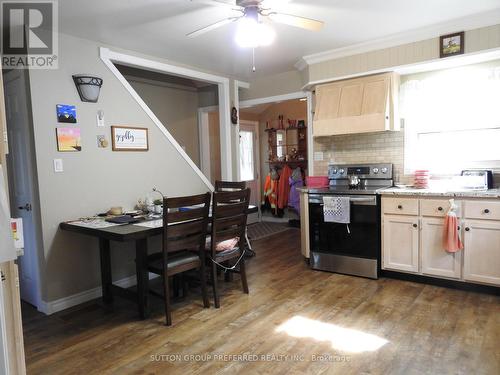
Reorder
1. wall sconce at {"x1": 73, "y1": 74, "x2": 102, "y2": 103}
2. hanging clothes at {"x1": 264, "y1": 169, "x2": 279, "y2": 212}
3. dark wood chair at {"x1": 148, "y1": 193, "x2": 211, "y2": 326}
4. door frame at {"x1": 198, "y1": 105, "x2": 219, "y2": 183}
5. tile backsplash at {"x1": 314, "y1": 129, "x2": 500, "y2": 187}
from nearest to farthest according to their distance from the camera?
dark wood chair at {"x1": 148, "y1": 193, "x2": 211, "y2": 326} < wall sconce at {"x1": 73, "y1": 74, "x2": 102, "y2": 103} < tile backsplash at {"x1": 314, "y1": 129, "x2": 500, "y2": 187} < door frame at {"x1": 198, "y1": 105, "x2": 219, "y2": 183} < hanging clothes at {"x1": 264, "y1": 169, "x2": 279, "y2": 212}

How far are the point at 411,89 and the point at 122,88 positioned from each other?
301 cm

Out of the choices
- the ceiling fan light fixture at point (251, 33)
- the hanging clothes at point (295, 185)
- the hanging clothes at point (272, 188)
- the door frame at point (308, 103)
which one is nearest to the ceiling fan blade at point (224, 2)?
the ceiling fan light fixture at point (251, 33)

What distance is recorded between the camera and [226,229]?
3084 mm

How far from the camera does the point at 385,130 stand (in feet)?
12.0

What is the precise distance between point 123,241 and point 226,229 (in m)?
0.91

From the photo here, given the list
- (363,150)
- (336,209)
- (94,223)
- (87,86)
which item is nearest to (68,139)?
(87,86)

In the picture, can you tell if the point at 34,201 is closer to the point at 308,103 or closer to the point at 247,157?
the point at 308,103

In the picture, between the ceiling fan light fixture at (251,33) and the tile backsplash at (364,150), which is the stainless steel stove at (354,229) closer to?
the tile backsplash at (364,150)

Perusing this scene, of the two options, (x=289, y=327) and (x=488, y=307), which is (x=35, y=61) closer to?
(x=289, y=327)

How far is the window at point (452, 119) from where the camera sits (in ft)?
11.2

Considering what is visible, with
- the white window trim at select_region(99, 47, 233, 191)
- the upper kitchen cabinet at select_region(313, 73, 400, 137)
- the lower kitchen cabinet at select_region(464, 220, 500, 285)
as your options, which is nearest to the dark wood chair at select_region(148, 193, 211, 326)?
the white window trim at select_region(99, 47, 233, 191)

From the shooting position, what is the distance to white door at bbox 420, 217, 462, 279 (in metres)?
3.13

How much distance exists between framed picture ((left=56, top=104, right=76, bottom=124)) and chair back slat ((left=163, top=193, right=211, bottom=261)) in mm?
1288

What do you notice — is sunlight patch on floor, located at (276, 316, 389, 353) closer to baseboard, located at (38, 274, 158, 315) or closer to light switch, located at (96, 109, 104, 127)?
baseboard, located at (38, 274, 158, 315)
